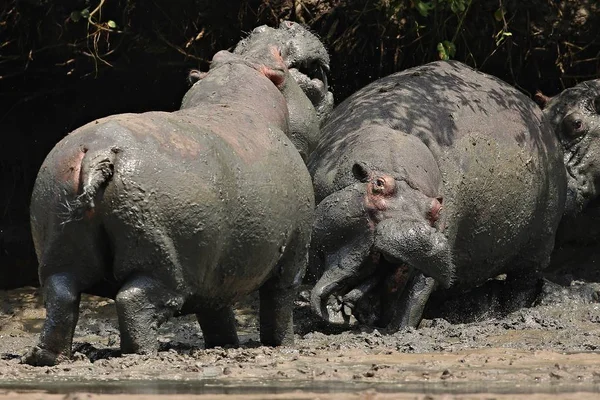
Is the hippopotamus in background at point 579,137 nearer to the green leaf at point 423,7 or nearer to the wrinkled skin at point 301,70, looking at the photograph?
the green leaf at point 423,7

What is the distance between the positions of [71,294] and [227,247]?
779 mm

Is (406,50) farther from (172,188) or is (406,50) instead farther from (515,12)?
(172,188)

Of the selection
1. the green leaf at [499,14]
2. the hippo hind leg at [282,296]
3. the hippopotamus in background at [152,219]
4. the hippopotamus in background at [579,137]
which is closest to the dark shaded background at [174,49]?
the green leaf at [499,14]

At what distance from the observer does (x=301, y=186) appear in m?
7.77

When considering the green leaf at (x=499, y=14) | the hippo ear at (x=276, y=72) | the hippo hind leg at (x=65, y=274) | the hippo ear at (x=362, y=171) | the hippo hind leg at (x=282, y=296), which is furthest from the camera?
the green leaf at (x=499, y=14)

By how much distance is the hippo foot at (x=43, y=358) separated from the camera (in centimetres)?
687

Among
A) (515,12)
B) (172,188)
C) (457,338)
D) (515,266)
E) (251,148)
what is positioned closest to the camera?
(172,188)

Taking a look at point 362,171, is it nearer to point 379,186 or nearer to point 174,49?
point 379,186

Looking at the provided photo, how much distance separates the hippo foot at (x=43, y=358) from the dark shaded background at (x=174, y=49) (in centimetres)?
419

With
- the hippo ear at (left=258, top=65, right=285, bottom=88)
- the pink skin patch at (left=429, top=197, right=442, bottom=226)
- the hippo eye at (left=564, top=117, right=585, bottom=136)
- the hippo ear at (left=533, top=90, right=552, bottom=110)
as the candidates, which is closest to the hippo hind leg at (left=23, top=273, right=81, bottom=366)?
the hippo ear at (left=258, top=65, right=285, bottom=88)

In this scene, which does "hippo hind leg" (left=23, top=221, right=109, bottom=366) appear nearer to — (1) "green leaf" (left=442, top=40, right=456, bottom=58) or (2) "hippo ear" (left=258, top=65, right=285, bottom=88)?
(2) "hippo ear" (left=258, top=65, right=285, bottom=88)

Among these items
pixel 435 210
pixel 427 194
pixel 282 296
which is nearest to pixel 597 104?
pixel 427 194

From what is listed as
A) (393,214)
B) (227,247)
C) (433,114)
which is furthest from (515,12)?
(227,247)

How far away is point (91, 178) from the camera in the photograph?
6574 mm
